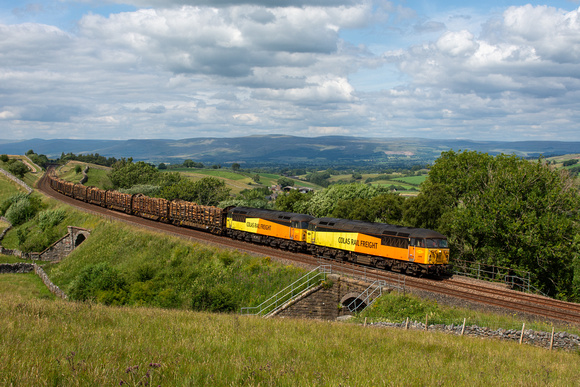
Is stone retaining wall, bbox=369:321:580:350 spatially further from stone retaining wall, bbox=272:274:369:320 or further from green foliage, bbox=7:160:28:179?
green foliage, bbox=7:160:28:179

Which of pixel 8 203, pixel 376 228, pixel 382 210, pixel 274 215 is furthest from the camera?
pixel 8 203

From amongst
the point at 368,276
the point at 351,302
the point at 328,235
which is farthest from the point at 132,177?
the point at 351,302

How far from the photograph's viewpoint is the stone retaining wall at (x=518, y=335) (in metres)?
19.3

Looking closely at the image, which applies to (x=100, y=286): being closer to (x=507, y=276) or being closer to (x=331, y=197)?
(x=507, y=276)

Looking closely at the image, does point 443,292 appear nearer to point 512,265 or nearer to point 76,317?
point 512,265

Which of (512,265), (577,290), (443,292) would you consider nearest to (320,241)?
(443,292)

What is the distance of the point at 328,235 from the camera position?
39625 mm

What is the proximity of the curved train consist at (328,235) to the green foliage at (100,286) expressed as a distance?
52.8 feet

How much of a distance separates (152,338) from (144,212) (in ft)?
201

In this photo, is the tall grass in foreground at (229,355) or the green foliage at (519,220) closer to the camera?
the tall grass in foreground at (229,355)

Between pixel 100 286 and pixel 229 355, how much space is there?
30.7 metres

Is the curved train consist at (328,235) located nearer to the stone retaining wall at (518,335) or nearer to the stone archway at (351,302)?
the stone archway at (351,302)

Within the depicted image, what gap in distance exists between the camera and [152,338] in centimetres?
1200

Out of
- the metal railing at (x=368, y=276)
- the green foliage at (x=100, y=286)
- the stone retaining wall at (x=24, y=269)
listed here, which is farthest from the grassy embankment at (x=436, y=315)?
the stone retaining wall at (x=24, y=269)
